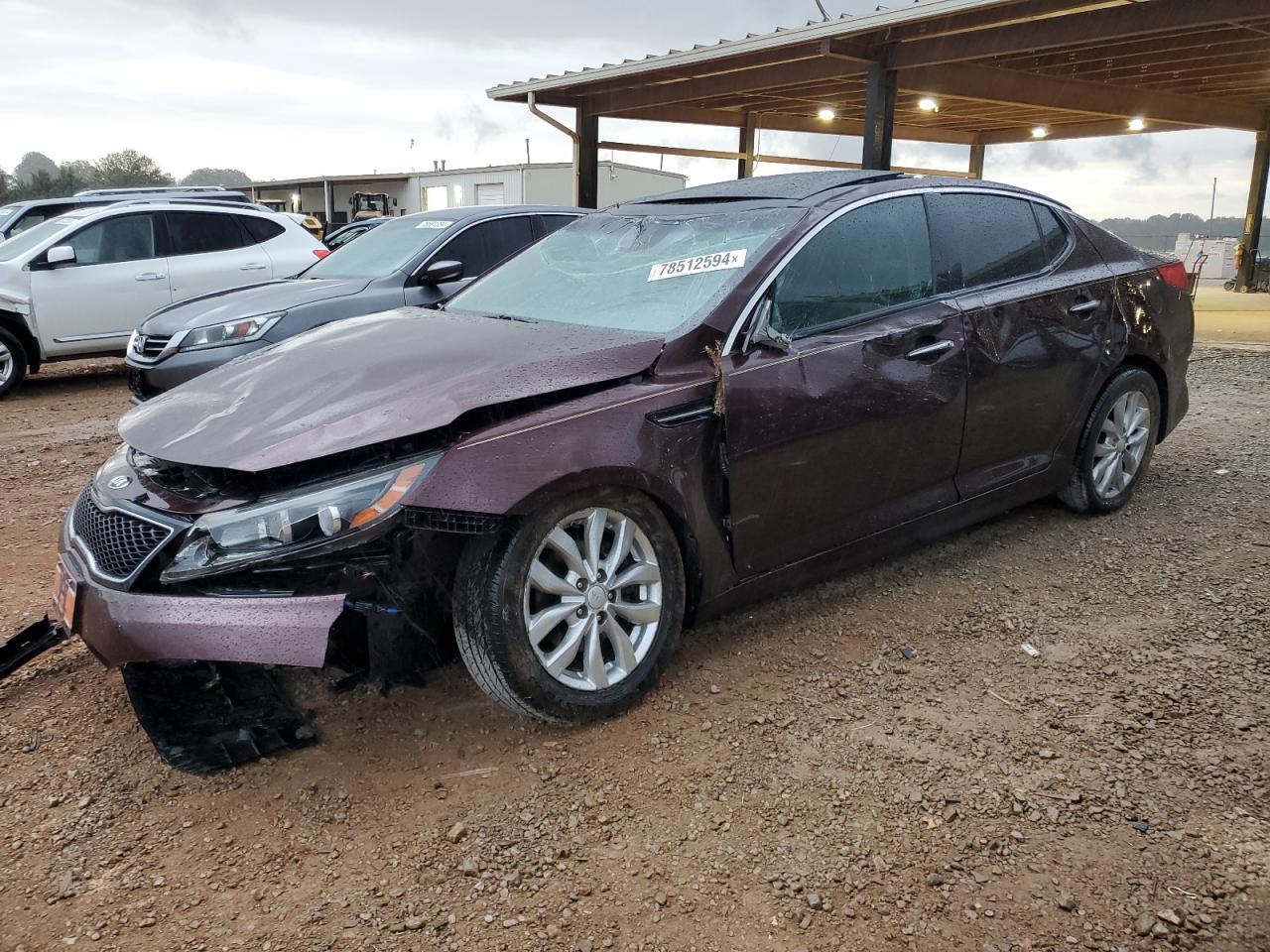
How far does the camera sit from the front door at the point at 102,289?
893cm

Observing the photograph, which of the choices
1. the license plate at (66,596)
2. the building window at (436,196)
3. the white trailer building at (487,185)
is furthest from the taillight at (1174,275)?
the building window at (436,196)

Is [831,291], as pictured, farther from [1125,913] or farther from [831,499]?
[1125,913]

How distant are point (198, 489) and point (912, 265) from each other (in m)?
2.63

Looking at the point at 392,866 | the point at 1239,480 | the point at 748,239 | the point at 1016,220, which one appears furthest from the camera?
the point at 1239,480

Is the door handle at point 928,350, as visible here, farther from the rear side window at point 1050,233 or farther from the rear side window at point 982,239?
the rear side window at point 1050,233

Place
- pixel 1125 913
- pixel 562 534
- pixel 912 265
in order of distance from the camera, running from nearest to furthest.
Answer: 1. pixel 1125 913
2. pixel 562 534
3. pixel 912 265

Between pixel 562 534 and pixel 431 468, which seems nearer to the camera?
pixel 431 468

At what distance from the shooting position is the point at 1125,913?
86.1 inches

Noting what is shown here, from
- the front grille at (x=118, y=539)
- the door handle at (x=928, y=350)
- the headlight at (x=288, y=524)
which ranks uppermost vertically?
the door handle at (x=928, y=350)

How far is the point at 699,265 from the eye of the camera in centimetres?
342

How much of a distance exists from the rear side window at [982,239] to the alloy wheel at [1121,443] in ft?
2.85

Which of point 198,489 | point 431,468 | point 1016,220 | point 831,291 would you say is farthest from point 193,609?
point 1016,220

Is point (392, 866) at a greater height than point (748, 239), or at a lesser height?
lesser

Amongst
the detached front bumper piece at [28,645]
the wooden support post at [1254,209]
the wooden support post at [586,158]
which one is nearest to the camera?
the detached front bumper piece at [28,645]
